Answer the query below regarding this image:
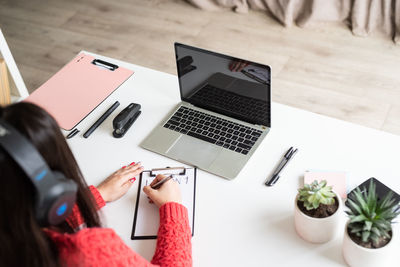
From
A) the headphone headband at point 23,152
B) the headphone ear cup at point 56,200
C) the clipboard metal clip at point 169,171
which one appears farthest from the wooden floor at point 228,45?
the headphone headband at point 23,152

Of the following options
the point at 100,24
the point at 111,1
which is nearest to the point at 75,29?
the point at 100,24

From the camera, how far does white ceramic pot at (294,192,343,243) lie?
1119 millimetres

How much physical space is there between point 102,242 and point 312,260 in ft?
1.71

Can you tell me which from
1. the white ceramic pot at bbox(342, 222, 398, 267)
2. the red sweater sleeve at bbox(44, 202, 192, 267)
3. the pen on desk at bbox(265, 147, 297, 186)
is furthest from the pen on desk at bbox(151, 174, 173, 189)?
the white ceramic pot at bbox(342, 222, 398, 267)

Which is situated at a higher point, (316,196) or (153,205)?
(316,196)

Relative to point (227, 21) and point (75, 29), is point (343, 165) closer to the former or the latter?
point (227, 21)

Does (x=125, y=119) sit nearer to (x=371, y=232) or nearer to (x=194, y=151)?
(x=194, y=151)

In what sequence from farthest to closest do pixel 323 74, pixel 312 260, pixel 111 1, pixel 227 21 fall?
pixel 111 1, pixel 227 21, pixel 323 74, pixel 312 260

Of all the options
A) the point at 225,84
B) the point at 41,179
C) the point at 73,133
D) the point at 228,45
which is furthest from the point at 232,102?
the point at 228,45

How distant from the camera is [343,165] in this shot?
1350 mm

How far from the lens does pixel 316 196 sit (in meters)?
1.10

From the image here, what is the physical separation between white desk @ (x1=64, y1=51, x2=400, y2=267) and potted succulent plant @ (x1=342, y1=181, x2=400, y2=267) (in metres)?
0.11

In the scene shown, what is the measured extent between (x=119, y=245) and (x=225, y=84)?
653mm

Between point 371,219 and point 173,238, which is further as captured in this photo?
point 173,238
